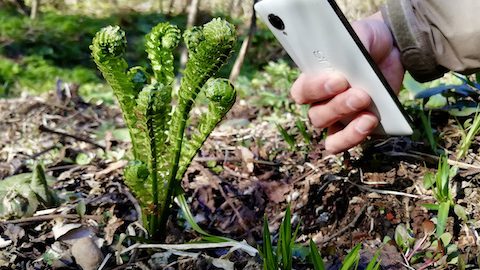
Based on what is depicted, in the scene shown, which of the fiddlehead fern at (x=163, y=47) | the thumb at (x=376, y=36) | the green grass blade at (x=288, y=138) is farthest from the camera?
the green grass blade at (x=288, y=138)

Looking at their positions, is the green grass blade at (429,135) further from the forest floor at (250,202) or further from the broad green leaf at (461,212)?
the broad green leaf at (461,212)

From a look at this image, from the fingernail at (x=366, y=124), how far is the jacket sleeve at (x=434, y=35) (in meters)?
0.35

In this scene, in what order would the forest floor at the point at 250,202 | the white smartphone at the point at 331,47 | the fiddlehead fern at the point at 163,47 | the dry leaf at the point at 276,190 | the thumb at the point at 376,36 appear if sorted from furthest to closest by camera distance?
the thumb at the point at 376,36, the dry leaf at the point at 276,190, the white smartphone at the point at 331,47, the forest floor at the point at 250,202, the fiddlehead fern at the point at 163,47

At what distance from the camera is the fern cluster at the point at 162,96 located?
1.23m

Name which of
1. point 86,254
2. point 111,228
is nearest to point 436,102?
point 111,228

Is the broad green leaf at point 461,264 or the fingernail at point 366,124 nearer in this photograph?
the broad green leaf at point 461,264

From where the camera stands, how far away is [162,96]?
1237 mm

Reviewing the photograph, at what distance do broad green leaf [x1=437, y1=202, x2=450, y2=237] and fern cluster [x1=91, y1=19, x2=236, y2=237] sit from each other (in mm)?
652

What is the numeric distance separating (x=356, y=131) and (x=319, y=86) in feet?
0.58

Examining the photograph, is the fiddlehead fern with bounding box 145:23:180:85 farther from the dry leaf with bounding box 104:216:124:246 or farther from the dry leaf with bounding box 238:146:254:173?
the dry leaf with bounding box 238:146:254:173

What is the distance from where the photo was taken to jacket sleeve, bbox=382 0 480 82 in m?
1.83

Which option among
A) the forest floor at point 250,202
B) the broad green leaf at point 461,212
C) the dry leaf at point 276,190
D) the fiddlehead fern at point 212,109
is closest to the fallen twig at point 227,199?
the forest floor at point 250,202

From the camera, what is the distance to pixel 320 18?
1.59m

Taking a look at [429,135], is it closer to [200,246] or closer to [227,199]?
[227,199]
